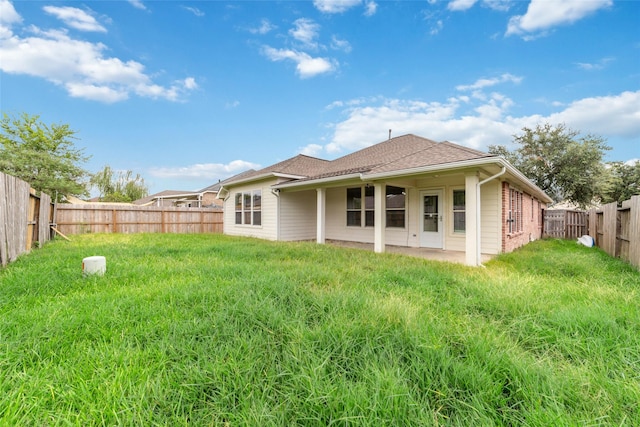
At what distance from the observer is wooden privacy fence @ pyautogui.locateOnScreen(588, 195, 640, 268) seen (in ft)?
17.8

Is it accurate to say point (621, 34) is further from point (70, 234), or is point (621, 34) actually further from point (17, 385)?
point (70, 234)

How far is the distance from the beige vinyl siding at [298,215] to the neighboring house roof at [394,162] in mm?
874

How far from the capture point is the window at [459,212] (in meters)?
8.39

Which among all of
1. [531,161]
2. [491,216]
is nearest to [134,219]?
[491,216]

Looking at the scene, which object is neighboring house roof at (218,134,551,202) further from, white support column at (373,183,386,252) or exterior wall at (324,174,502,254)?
exterior wall at (324,174,502,254)

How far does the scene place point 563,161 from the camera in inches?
715

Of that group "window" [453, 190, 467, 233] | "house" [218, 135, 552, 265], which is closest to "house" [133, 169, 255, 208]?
"house" [218, 135, 552, 265]

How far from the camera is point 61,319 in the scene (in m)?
2.71

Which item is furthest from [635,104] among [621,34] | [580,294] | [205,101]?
[205,101]

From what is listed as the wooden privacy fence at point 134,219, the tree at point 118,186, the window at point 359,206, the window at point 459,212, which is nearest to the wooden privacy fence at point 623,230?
the window at point 459,212

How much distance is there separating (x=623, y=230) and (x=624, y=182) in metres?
20.2

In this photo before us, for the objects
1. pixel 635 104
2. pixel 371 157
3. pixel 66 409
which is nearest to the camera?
pixel 66 409

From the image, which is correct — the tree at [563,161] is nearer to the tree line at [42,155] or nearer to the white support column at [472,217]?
the white support column at [472,217]

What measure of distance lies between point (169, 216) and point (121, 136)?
7.46 metres
